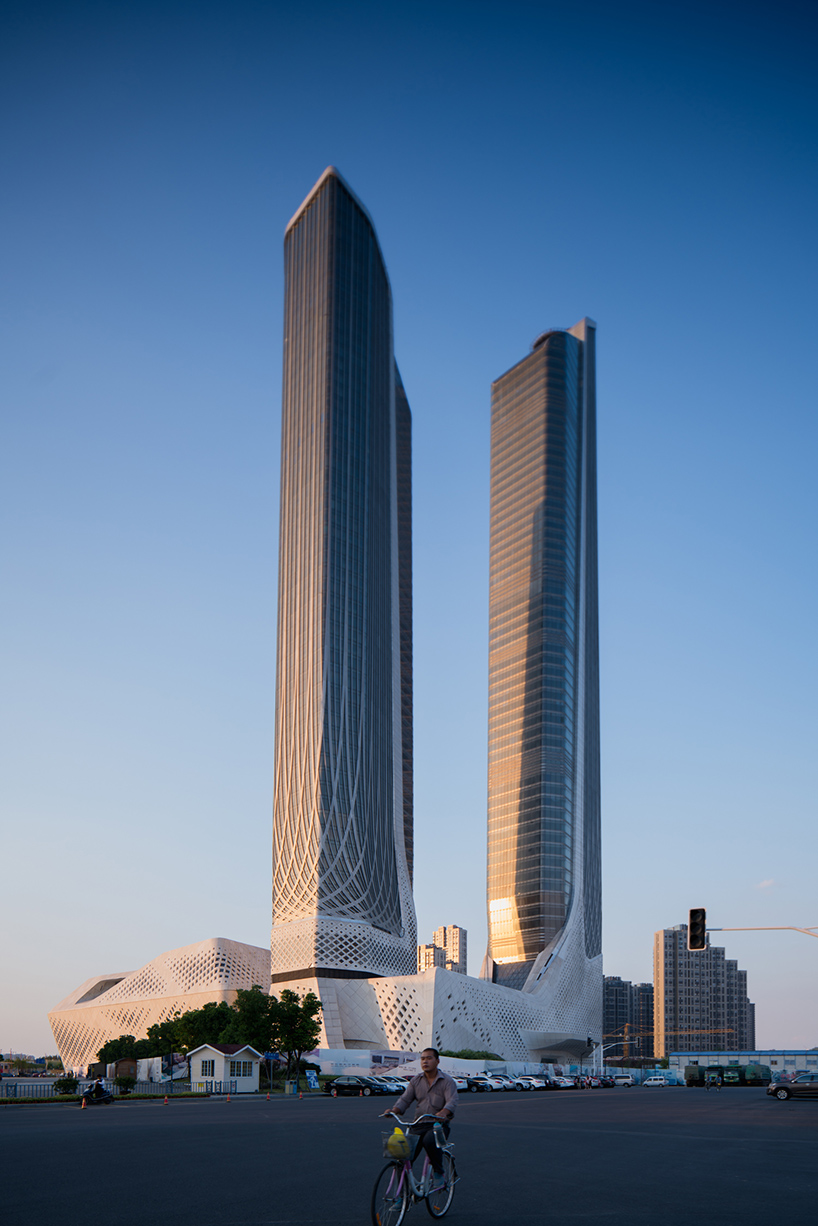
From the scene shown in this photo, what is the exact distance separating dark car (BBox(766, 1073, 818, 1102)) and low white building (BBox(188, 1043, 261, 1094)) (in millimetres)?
31030

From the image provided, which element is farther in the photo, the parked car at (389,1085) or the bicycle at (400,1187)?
the parked car at (389,1085)

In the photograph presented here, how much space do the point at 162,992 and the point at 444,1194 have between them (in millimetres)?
153697

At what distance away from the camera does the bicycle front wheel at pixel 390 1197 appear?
10.4 metres

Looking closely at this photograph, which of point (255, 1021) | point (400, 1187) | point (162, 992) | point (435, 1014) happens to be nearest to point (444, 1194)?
point (400, 1187)

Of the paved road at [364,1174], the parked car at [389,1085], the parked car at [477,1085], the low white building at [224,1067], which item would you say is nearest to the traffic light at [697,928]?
the paved road at [364,1174]

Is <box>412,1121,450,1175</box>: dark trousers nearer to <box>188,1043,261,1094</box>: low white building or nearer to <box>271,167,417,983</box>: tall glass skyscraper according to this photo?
<box>188,1043,261,1094</box>: low white building

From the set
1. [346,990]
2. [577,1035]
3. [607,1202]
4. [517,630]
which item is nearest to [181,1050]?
[346,990]

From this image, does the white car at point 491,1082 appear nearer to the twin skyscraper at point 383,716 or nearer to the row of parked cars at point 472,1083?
the row of parked cars at point 472,1083

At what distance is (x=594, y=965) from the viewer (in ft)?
584

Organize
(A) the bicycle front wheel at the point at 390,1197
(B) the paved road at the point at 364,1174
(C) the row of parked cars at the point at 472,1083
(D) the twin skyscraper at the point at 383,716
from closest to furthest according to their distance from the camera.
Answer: (A) the bicycle front wheel at the point at 390,1197 < (B) the paved road at the point at 364,1174 < (C) the row of parked cars at the point at 472,1083 < (D) the twin skyscraper at the point at 383,716

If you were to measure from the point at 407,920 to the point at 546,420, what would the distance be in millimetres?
95991

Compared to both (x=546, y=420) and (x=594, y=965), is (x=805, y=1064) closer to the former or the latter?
(x=594, y=965)

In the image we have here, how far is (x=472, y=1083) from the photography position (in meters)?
74.7

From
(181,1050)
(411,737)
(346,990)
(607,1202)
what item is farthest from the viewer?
(411,737)
